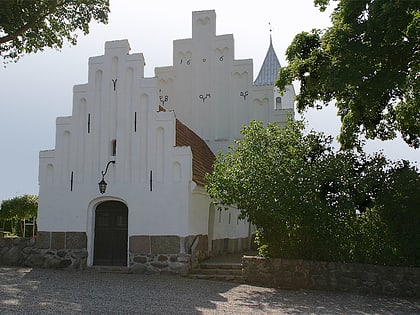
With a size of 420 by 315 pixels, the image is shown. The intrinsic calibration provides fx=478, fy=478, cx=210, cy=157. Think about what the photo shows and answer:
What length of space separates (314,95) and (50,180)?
28.3ft

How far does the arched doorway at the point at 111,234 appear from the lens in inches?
573

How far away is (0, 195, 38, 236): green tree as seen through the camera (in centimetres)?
2283

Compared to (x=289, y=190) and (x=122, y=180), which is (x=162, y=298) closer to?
(x=289, y=190)

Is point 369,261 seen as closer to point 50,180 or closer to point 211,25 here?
point 50,180

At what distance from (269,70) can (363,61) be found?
61.0 feet

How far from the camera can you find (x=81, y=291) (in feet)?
34.2

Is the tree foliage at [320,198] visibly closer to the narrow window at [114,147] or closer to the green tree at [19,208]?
the narrow window at [114,147]

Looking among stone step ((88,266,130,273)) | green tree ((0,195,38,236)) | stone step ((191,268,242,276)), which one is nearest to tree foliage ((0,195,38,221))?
green tree ((0,195,38,236))

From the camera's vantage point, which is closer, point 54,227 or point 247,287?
point 247,287

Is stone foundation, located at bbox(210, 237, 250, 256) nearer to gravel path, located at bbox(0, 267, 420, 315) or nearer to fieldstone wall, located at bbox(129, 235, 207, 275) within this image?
fieldstone wall, located at bbox(129, 235, 207, 275)

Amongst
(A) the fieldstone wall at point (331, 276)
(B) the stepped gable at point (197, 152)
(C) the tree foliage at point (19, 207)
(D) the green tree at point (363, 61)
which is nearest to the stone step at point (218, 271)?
(A) the fieldstone wall at point (331, 276)

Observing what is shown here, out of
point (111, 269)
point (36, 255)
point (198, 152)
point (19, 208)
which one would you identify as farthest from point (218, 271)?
point (19, 208)

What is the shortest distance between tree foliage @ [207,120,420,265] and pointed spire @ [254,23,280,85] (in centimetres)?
1624

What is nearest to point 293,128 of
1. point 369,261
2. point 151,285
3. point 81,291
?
point 369,261
